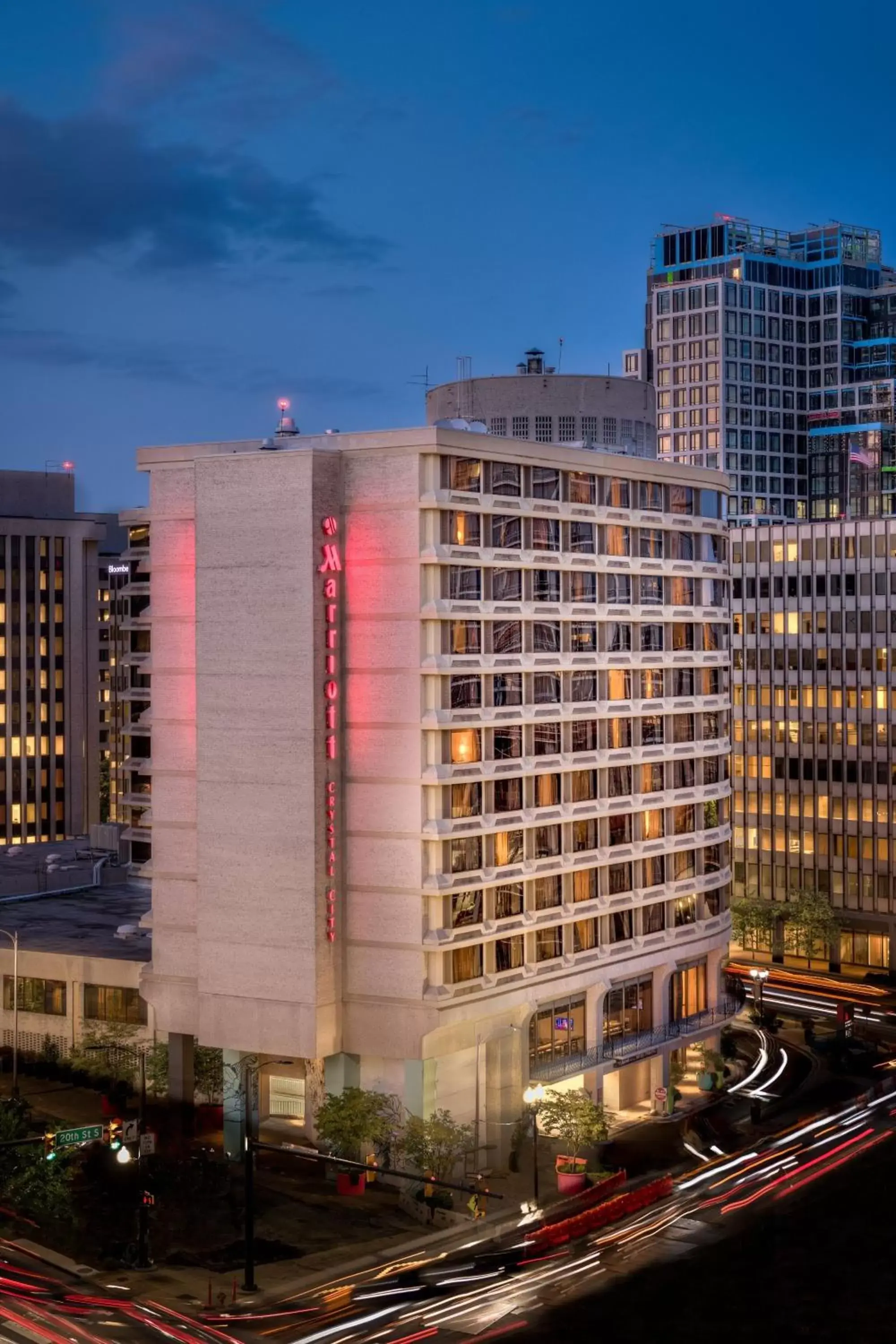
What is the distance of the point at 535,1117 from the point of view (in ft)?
234

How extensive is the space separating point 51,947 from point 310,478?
116 ft

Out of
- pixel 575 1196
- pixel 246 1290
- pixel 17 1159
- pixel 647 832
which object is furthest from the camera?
pixel 647 832

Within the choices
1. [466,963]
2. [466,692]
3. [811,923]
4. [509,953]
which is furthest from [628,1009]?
[811,923]

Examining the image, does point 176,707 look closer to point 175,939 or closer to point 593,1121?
point 175,939

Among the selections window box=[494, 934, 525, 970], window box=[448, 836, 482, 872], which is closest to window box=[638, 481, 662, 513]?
window box=[448, 836, 482, 872]

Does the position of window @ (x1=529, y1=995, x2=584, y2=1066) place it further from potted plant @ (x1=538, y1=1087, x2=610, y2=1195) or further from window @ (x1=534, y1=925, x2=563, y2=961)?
potted plant @ (x1=538, y1=1087, x2=610, y2=1195)

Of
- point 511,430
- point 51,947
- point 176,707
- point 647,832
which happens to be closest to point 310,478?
point 176,707

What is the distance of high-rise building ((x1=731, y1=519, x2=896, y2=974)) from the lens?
131 metres

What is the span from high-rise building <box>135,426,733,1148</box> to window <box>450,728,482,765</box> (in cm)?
23

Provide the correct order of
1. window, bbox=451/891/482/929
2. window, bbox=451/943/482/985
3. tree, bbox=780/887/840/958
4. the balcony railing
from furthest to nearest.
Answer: tree, bbox=780/887/840/958 → the balcony railing → window, bbox=451/891/482/929 → window, bbox=451/943/482/985

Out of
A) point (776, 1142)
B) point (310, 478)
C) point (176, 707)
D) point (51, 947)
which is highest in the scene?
point (310, 478)

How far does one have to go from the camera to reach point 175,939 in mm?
79438

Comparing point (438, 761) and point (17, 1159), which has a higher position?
point (438, 761)

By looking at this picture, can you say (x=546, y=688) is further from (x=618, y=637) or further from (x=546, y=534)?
(x=546, y=534)
